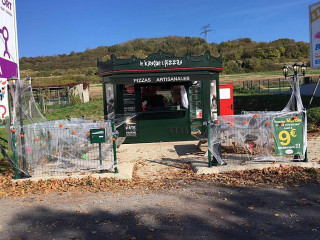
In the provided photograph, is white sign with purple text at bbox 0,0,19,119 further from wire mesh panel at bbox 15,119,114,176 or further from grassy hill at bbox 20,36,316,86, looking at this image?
grassy hill at bbox 20,36,316,86

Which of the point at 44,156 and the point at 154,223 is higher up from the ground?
the point at 44,156

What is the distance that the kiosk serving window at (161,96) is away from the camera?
1152 cm

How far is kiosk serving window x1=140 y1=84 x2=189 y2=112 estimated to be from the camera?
454 inches

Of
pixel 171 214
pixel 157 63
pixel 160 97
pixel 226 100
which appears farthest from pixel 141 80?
pixel 171 214

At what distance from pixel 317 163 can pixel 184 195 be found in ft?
11.2

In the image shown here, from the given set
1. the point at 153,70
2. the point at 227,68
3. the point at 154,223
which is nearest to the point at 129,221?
the point at 154,223

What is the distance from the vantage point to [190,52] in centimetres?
6262

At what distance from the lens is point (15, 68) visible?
30.0 feet

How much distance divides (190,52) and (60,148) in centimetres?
5731

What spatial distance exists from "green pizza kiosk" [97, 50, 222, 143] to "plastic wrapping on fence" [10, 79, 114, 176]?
3.76 meters

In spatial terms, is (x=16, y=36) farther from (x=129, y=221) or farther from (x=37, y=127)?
(x=129, y=221)

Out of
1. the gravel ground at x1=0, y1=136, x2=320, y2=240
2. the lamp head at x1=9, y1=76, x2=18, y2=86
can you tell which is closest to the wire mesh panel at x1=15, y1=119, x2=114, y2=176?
the lamp head at x1=9, y1=76, x2=18, y2=86

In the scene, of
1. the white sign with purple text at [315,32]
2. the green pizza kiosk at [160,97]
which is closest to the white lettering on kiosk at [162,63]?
the green pizza kiosk at [160,97]

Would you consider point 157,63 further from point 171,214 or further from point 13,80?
point 171,214
